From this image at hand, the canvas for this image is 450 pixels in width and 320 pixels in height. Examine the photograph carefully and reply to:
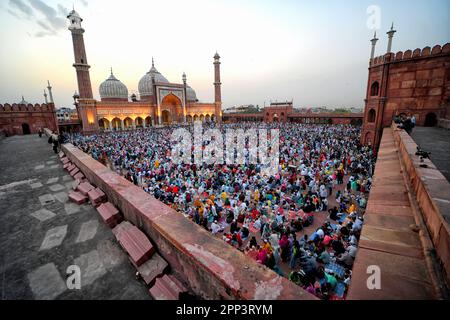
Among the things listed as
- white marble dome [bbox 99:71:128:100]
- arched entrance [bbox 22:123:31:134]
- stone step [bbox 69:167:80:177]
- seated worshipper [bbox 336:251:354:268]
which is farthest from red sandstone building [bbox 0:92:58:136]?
seated worshipper [bbox 336:251:354:268]

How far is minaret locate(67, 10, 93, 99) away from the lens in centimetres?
2600

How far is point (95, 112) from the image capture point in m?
30.2

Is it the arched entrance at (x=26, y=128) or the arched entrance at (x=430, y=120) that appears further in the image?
the arched entrance at (x=26, y=128)

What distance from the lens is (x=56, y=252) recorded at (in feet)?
8.80

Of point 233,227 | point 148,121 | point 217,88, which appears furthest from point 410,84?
point 148,121

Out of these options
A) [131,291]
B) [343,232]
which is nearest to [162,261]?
[131,291]

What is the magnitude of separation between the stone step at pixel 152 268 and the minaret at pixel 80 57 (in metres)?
34.0

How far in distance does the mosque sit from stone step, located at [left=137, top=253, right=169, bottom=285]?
3360 centimetres

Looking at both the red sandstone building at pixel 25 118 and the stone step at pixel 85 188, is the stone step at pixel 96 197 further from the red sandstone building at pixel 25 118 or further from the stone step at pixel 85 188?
the red sandstone building at pixel 25 118

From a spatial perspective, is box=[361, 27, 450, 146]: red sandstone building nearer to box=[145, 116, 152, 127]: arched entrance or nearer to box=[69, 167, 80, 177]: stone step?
box=[69, 167, 80, 177]: stone step

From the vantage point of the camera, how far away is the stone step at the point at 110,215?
126 inches

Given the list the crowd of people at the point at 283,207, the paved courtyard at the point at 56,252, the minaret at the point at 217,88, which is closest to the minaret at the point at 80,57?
the crowd of people at the point at 283,207
